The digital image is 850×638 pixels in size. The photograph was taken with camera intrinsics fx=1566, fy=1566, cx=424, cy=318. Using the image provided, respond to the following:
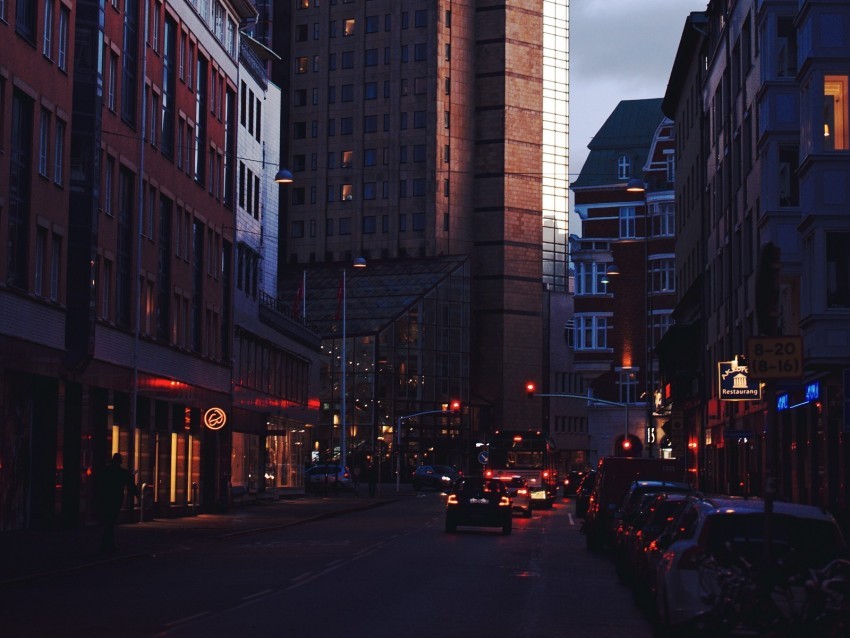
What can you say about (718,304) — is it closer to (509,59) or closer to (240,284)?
(240,284)

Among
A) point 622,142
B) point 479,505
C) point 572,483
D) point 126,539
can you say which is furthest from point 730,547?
point 622,142

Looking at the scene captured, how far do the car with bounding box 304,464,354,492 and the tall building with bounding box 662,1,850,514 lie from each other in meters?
23.9

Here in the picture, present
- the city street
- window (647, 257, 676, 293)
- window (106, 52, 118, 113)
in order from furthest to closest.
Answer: window (647, 257, 676, 293), window (106, 52, 118, 113), the city street

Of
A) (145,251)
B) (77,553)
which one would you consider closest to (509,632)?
(77,553)

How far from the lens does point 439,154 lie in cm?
12706

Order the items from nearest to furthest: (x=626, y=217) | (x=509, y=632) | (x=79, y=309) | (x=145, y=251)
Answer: (x=509, y=632)
(x=79, y=309)
(x=145, y=251)
(x=626, y=217)

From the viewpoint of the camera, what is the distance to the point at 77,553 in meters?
29.2

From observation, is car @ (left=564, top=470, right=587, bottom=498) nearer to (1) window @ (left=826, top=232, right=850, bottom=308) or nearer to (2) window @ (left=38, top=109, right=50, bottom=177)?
(1) window @ (left=826, top=232, right=850, bottom=308)

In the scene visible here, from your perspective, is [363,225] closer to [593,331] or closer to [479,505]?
[593,331]

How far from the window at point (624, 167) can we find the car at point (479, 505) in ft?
283

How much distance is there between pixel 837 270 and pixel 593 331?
87077 millimetres

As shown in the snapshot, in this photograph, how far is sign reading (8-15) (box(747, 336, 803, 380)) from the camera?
1304 cm

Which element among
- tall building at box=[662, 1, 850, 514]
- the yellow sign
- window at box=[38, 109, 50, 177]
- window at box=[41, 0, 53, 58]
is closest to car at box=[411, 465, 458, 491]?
tall building at box=[662, 1, 850, 514]

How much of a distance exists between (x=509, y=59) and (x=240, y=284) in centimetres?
7156
